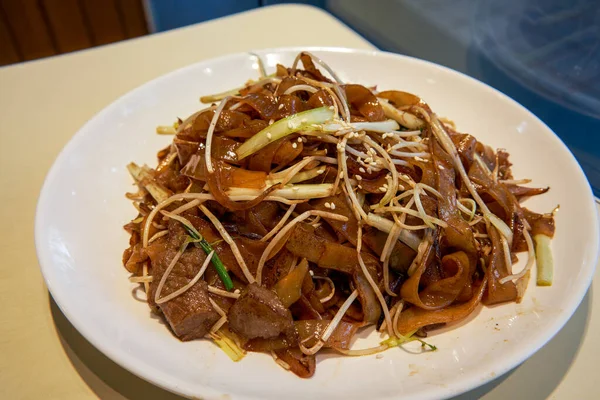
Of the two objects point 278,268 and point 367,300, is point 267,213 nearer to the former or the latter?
point 278,268

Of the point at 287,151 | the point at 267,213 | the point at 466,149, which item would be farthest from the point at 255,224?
the point at 466,149

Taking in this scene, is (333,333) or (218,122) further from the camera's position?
(218,122)

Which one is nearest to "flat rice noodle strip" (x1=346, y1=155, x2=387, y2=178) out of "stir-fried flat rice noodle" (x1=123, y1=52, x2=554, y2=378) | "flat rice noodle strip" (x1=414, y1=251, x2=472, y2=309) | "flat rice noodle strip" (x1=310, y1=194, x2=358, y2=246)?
"stir-fried flat rice noodle" (x1=123, y1=52, x2=554, y2=378)

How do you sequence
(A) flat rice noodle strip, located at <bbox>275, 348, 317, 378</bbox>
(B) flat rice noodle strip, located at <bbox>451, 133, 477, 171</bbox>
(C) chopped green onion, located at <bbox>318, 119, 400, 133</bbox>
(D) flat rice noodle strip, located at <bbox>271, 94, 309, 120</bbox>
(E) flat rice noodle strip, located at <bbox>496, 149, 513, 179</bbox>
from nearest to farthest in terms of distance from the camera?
(A) flat rice noodle strip, located at <bbox>275, 348, 317, 378</bbox> → (C) chopped green onion, located at <bbox>318, 119, 400, 133</bbox> → (D) flat rice noodle strip, located at <bbox>271, 94, 309, 120</bbox> → (B) flat rice noodle strip, located at <bbox>451, 133, 477, 171</bbox> → (E) flat rice noodle strip, located at <bbox>496, 149, 513, 179</bbox>

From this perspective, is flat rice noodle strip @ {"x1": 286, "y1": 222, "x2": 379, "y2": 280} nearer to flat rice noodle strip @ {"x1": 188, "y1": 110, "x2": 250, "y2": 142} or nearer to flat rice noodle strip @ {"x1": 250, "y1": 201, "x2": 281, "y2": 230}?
flat rice noodle strip @ {"x1": 250, "y1": 201, "x2": 281, "y2": 230}

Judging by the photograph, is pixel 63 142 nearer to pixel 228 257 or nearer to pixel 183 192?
pixel 183 192

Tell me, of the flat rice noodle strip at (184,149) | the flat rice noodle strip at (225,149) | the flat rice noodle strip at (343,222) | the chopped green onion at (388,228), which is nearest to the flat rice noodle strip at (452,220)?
the chopped green onion at (388,228)
